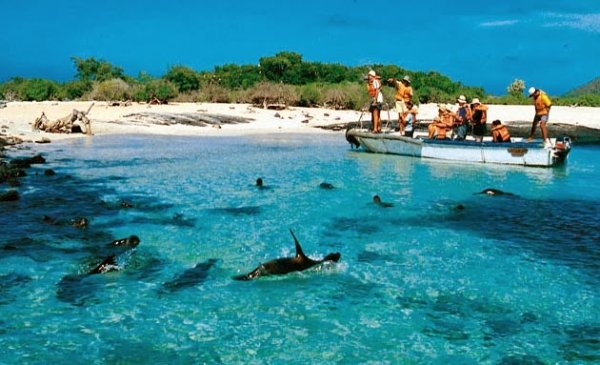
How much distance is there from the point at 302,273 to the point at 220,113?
29750 mm

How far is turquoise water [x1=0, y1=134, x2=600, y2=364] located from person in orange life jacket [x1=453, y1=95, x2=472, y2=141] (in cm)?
486

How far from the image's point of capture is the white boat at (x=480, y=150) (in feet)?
63.9

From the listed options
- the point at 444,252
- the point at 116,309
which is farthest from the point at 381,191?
the point at 116,309

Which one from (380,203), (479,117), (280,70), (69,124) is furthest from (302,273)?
(280,70)

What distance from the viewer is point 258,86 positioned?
42594 millimetres

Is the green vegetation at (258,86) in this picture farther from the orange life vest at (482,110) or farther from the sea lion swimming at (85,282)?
the sea lion swimming at (85,282)

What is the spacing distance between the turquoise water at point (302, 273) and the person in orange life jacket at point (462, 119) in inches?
191

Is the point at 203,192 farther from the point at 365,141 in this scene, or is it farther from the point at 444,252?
the point at 365,141

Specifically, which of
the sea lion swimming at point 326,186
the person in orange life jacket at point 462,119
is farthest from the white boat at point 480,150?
the sea lion swimming at point 326,186

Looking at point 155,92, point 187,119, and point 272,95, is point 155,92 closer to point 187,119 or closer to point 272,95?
point 272,95

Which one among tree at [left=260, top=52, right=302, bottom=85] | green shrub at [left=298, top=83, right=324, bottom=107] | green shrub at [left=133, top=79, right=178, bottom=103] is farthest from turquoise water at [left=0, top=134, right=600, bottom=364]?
tree at [left=260, top=52, right=302, bottom=85]

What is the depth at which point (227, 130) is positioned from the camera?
108 ft

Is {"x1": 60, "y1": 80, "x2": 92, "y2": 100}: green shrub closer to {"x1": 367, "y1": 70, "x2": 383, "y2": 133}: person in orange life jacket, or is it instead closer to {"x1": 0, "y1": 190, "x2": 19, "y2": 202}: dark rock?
{"x1": 367, "y1": 70, "x2": 383, "y2": 133}: person in orange life jacket

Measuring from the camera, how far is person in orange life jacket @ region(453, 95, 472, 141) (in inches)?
830
